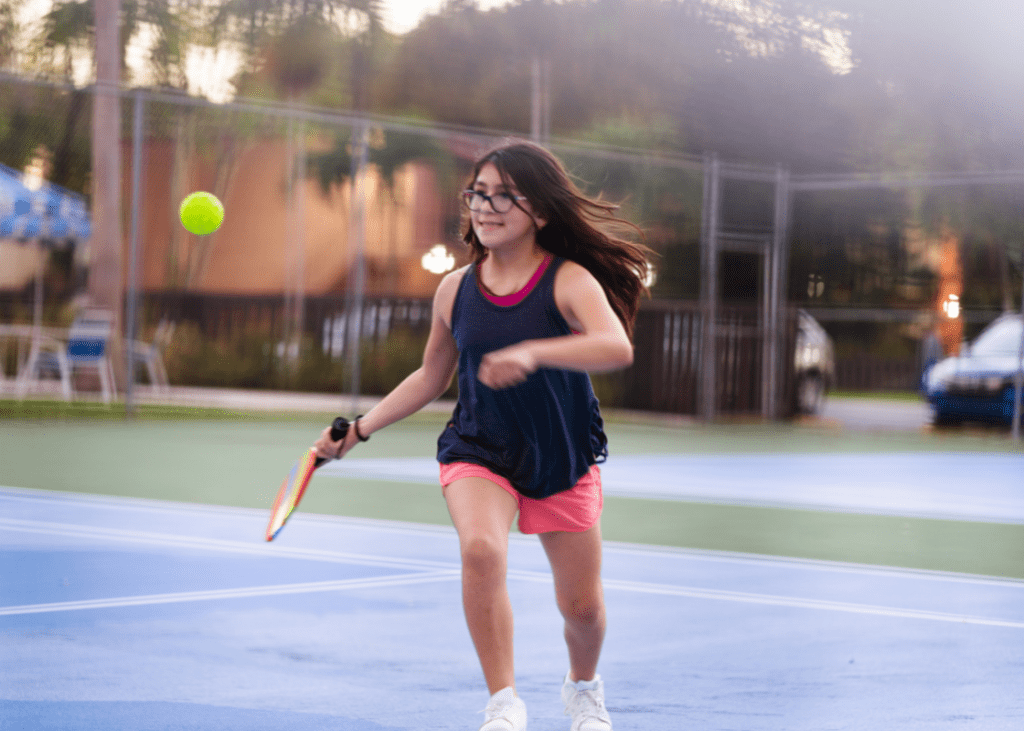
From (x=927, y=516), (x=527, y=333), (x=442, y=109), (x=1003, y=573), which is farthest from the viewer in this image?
(x=442, y=109)

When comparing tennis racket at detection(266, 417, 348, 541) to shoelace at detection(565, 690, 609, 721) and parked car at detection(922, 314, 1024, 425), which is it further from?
parked car at detection(922, 314, 1024, 425)

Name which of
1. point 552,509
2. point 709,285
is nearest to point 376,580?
point 552,509

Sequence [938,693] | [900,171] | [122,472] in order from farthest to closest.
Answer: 1. [900,171]
2. [122,472]
3. [938,693]

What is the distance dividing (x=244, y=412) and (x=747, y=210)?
6.04 m

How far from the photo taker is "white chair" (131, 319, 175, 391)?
17844 millimetres

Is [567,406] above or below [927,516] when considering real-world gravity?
above

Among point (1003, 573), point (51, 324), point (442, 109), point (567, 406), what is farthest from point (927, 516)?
point (442, 109)

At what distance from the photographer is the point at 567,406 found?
11.8 feet

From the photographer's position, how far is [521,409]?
3.52 metres

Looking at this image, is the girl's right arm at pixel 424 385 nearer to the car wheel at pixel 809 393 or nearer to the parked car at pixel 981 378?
the parked car at pixel 981 378

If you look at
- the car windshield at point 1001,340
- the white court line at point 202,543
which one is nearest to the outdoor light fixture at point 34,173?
the white court line at point 202,543

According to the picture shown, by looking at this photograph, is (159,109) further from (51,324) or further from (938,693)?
(938,693)

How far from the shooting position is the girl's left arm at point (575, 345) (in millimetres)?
3154

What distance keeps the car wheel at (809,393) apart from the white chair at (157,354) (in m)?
7.42
